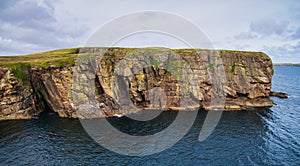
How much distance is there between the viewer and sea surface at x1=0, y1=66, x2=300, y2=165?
1582 inches

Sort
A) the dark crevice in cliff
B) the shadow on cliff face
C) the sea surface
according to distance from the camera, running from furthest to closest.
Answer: the dark crevice in cliff < the shadow on cliff face < the sea surface

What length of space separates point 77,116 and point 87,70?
16.1m

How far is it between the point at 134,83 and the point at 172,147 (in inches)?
1437

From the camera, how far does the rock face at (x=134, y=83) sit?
68875 millimetres

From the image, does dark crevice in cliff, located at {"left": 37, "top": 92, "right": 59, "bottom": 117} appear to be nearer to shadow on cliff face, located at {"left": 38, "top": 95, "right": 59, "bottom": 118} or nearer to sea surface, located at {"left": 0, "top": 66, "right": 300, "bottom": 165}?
shadow on cliff face, located at {"left": 38, "top": 95, "right": 59, "bottom": 118}

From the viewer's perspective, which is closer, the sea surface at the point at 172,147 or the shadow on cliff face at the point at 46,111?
the sea surface at the point at 172,147

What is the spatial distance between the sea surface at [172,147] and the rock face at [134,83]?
735cm

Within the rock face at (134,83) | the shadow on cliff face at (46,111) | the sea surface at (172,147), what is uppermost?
the rock face at (134,83)

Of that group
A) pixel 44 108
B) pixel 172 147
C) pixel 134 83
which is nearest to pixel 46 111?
pixel 44 108

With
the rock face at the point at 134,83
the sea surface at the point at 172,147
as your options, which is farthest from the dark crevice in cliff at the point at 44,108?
the sea surface at the point at 172,147

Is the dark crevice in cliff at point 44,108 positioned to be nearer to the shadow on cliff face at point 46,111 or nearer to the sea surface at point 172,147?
the shadow on cliff face at point 46,111

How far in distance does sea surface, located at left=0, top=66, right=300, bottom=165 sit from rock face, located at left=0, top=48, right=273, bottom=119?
7352mm

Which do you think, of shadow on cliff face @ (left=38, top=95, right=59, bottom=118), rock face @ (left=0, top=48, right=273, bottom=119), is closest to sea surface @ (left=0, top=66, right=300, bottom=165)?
shadow on cliff face @ (left=38, top=95, right=59, bottom=118)

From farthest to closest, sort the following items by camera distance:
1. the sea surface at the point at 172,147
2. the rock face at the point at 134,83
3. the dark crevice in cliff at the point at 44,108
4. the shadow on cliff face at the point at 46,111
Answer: the dark crevice in cliff at the point at 44,108 → the shadow on cliff face at the point at 46,111 → the rock face at the point at 134,83 → the sea surface at the point at 172,147
